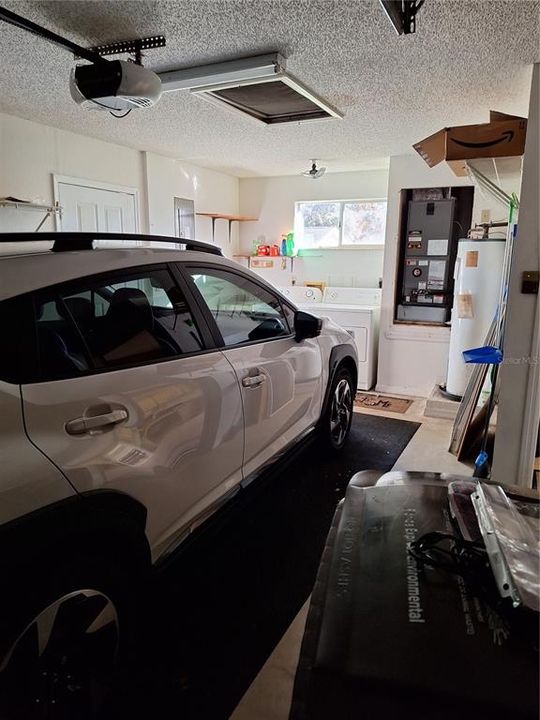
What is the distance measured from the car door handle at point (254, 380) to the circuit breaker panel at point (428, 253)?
3.09 metres

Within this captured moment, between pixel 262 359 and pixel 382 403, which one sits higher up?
pixel 262 359

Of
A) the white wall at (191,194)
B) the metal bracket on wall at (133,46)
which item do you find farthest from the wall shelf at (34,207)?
the metal bracket on wall at (133,46)

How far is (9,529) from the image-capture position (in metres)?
1.04

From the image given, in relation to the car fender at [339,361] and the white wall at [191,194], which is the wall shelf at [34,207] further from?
the car fender at [339,361]

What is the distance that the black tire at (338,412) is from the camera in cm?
306

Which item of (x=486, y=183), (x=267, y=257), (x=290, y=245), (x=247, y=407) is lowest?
(x=247, y=407)

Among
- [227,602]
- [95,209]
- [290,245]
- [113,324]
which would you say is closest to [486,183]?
[113,324]

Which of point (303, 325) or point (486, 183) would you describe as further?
point (486, 183)

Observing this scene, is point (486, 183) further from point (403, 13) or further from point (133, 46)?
point (133, 46)

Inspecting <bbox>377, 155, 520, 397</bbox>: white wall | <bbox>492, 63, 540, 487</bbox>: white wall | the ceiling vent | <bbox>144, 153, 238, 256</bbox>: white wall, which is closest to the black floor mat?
<bbox>492, 63, 540, 487</bbox>: white wall

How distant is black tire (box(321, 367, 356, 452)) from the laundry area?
0.03m

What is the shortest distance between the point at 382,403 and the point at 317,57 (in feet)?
9.96

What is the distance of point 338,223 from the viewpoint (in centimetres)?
564

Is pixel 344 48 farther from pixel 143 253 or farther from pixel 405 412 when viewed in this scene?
pixel 405 412
